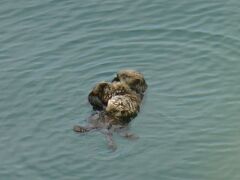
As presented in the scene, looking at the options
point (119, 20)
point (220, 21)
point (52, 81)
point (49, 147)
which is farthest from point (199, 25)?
point (49, 147)

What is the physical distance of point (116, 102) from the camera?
1812 cm

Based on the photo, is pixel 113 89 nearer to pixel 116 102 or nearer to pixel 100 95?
pixel 100 95

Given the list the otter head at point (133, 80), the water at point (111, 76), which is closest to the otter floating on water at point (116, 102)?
the otter head at point (133, 80)

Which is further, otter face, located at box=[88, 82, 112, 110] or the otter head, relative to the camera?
the otter head

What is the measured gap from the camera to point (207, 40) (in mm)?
20812

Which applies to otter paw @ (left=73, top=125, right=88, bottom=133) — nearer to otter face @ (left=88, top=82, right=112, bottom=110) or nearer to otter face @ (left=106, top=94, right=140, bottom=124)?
otter face @ (left=106, top=94, right=140, bottom=124)

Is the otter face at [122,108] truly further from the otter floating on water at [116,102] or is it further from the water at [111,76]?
the water at [111,76]

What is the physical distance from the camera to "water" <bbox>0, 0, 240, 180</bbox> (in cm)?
1666

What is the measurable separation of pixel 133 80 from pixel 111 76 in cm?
110

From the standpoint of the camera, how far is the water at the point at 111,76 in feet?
54.6

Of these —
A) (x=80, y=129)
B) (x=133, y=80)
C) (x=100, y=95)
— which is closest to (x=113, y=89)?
(x=100, y=95)

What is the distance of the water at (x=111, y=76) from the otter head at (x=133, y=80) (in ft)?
1.07

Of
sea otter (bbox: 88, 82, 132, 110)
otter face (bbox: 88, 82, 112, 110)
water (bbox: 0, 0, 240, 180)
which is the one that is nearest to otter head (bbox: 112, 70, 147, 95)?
sea otter (bbox: 88, 82, 132, 110)

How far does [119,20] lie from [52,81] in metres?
3.50
